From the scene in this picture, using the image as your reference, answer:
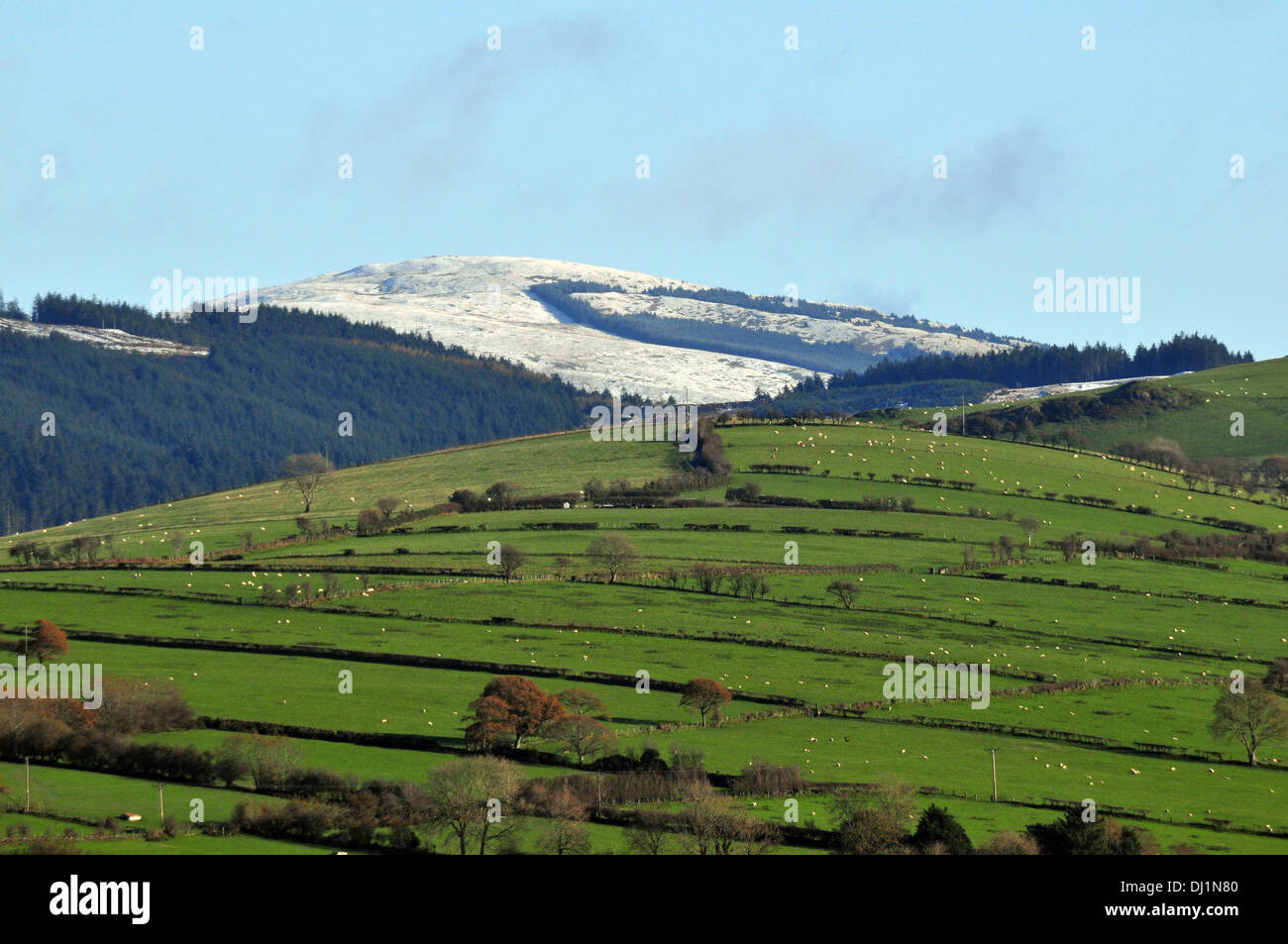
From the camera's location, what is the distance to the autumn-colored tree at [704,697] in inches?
3497

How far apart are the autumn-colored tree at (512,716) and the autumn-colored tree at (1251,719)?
39.0 metres

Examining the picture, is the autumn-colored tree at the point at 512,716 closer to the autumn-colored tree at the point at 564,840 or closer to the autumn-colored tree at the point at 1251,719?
the autumn-colored tree at the point at 564,840

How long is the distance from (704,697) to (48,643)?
151 feet

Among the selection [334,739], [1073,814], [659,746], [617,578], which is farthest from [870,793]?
[617,578]

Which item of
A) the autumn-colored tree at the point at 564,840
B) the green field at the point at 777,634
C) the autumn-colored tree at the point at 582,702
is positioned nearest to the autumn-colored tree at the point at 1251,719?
the green field at the point at 777,634

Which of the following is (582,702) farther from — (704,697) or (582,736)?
(582,736)

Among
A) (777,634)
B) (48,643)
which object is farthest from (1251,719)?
(48,643)

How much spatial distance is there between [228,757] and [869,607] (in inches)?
2363

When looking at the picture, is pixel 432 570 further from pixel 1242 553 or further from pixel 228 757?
pixel 1242 553

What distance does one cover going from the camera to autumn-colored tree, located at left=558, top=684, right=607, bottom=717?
87.0m

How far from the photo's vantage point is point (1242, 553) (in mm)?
144625

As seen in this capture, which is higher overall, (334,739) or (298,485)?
(298,485)

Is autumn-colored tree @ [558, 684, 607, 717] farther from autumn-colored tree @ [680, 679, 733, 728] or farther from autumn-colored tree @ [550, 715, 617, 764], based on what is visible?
autumn-colored tree @ [550, 715, 617, 764]
